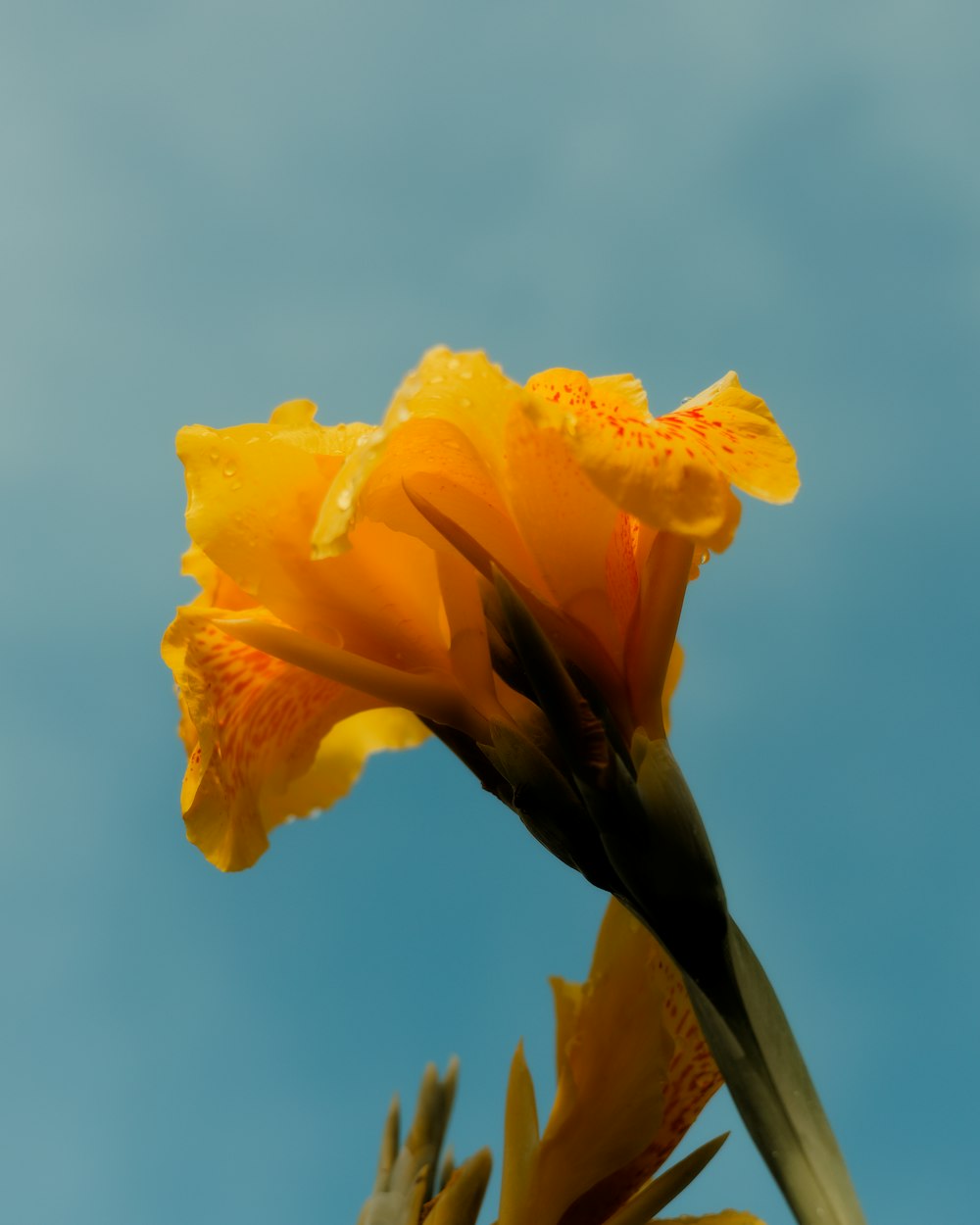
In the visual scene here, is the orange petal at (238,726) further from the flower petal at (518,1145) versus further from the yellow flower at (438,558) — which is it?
the flower petal at (518,1145)

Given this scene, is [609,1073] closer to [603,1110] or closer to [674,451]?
[603,1110]

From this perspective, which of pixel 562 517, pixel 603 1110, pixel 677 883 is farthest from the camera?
pixel 603 1110

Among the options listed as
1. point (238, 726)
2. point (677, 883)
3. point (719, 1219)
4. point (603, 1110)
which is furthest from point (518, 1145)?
point (238, 726)

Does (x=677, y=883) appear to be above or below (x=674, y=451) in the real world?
below

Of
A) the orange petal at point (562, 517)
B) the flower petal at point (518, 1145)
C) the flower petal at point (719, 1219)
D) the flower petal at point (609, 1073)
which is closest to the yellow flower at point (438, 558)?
the orange petal at point (562, 517)

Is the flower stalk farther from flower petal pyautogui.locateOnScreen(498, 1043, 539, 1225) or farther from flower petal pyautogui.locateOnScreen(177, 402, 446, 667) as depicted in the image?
flower petal pyautogui.locateOnScreen(498, 1043, 539, 1225)

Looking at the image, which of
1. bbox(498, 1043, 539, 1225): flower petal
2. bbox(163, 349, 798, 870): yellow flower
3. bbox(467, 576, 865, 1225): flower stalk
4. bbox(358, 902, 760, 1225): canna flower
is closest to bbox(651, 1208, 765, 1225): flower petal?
bbox(358, 902, 760, 1225): canna flower

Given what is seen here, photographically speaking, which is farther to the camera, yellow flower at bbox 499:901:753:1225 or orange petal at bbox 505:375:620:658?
yellow flower at bbox 499:901:753:1225
